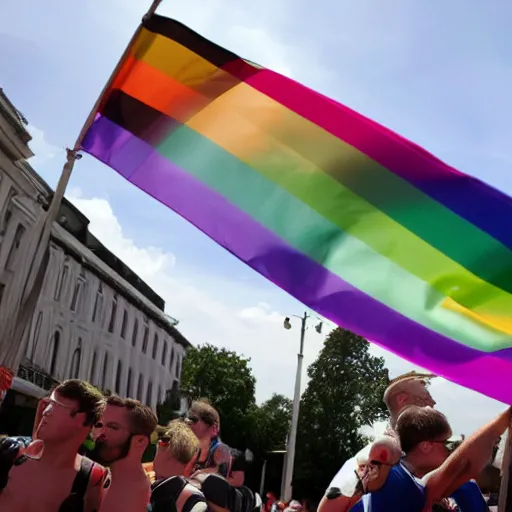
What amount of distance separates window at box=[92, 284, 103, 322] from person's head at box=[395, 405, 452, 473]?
100 ft

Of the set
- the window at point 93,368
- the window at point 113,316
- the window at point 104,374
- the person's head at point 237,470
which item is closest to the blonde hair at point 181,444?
the person's head at point 237,470

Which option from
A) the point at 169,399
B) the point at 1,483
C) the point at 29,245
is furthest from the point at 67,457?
the point at 169,399

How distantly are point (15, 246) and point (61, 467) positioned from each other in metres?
22.2

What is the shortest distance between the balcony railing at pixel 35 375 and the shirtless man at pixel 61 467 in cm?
2205

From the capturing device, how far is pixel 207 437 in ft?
17.3

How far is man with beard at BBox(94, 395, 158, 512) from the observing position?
11.5ft

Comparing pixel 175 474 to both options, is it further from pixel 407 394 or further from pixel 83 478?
pixel 407 394

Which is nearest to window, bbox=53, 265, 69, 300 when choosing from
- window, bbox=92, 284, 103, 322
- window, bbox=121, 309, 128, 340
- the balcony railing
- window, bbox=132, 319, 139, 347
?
the balcony railing

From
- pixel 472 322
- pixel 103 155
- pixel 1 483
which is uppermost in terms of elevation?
pixel 103 155

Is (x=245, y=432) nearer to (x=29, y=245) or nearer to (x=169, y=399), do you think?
(x=169, y=399)

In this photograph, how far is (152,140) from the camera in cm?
459

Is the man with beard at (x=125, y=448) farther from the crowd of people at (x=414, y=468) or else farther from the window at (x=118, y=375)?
the window at (x=118, y=375)

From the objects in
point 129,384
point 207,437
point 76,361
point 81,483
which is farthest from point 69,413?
point 129,384

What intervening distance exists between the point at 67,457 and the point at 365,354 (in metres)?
43.2
